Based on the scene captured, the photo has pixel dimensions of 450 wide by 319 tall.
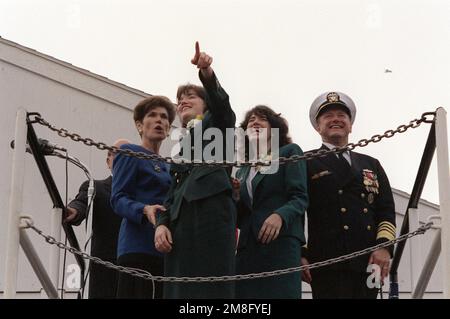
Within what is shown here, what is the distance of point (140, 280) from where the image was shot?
15.0 ft

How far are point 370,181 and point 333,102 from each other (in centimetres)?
42

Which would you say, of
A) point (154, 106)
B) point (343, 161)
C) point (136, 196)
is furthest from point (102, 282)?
point (343, 161)

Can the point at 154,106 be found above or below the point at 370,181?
above

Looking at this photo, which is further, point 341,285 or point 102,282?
point 102,282

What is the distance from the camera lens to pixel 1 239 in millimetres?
7117

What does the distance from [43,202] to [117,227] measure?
213cm

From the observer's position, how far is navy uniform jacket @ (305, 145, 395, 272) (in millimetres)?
4789

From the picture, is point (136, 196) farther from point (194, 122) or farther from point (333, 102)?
point (333, 102)

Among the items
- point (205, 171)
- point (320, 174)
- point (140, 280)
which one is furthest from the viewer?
point (320, 174)

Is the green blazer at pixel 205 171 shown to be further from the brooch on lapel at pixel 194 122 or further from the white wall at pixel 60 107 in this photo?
the white wall at pixel 60 107

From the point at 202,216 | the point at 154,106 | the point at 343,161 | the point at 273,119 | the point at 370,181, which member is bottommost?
the point at 202,216

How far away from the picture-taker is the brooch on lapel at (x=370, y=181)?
4945mm

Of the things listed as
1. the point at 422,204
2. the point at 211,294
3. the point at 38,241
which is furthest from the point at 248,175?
the point at 422,204
